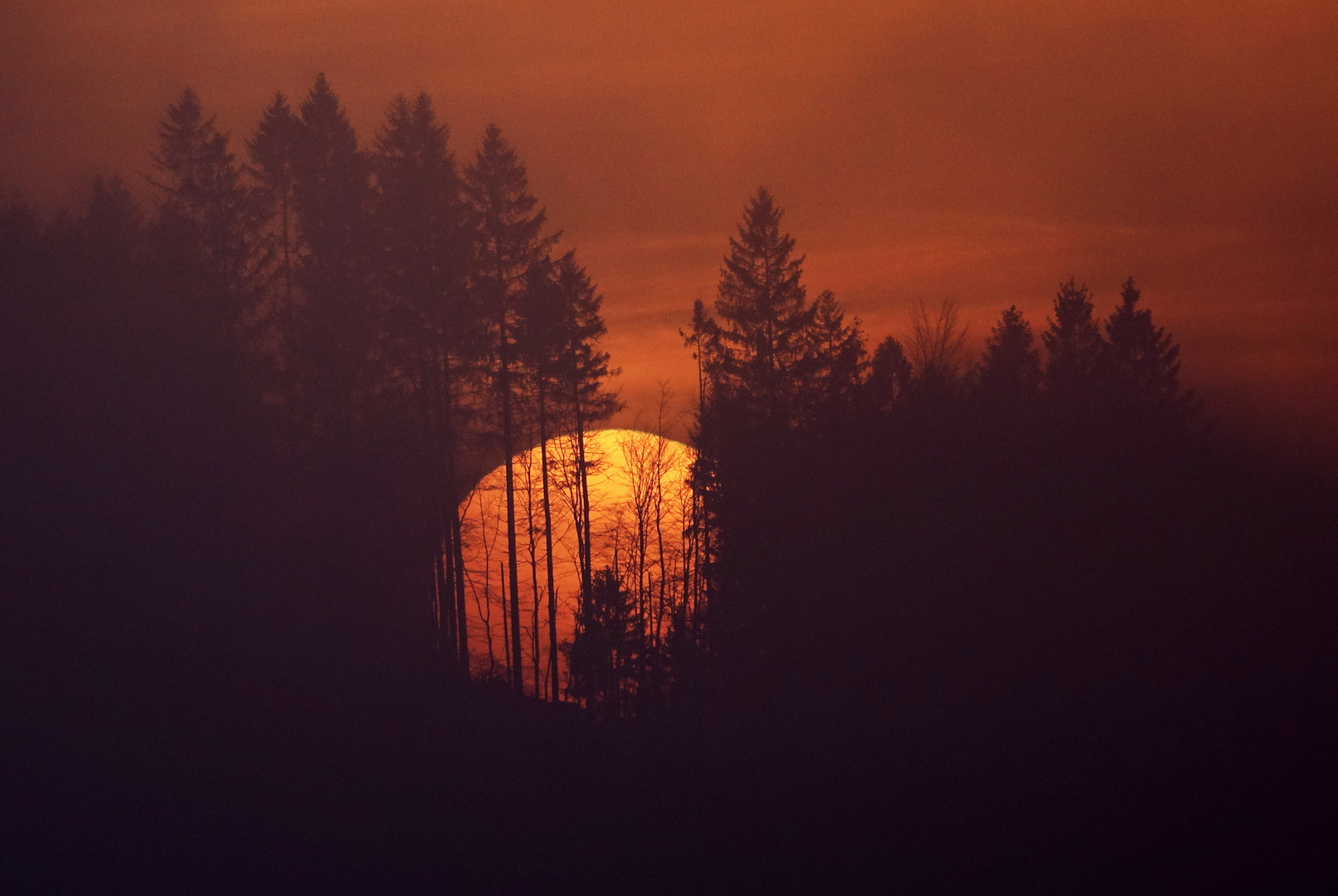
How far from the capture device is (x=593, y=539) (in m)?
32.9

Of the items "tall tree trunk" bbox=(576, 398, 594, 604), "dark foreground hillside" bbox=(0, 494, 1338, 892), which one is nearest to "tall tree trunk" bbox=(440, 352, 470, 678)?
"tall tree trunk" bbox=(576, 398, 594, 604)

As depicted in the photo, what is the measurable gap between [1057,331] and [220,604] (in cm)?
3437

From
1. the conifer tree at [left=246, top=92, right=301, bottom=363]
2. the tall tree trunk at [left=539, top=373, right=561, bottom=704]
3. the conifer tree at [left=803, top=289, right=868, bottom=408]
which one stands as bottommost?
the tall tree trunk at [left=539, top=373, right=561, bottom=704]

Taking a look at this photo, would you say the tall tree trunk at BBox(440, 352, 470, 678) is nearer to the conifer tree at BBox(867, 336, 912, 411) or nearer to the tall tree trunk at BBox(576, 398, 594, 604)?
the tall tree trunk at BBox(576, 398, 594, 604)

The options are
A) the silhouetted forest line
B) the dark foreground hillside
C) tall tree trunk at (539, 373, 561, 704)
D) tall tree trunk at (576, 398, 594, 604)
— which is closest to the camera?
→ the dark foreground hillside

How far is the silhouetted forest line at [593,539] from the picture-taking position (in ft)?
49.2

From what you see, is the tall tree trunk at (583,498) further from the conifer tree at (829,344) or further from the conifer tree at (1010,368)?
the conifer tree at (1010,368)

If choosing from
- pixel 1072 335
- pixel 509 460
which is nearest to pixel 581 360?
pixel 509 460

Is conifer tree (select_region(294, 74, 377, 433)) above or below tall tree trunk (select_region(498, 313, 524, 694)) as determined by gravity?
above

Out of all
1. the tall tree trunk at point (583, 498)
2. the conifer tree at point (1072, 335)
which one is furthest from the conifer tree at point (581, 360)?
the conifer tree at point (1072, 335)

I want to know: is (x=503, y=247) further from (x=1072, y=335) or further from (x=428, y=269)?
(x=1072, y=335)

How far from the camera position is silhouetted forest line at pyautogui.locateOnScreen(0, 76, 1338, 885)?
49.2ft

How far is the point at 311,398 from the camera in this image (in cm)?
2656

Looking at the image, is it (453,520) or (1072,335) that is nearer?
(453,520)
